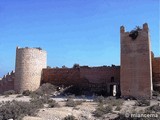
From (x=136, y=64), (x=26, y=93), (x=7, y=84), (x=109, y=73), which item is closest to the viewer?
(x=136, y=64)

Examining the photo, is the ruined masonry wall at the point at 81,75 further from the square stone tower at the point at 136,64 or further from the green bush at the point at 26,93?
the green bush at the point at 26,93

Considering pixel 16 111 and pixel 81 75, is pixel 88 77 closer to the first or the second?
pixel 81 75

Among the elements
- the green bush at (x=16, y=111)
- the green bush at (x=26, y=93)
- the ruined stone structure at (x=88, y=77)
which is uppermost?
the ruined stone structure at (x=88, y=77)

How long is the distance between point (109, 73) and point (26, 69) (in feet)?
32.5

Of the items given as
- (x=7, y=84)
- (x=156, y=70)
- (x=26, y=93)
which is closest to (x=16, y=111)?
(x=26, y=93)

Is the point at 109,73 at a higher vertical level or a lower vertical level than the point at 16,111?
higher

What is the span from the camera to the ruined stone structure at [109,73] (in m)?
24.5

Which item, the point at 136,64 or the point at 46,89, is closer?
the point at 136,64

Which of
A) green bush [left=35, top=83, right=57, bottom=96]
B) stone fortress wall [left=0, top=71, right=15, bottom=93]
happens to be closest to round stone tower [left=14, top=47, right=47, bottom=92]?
green bush [left=35, top=83, right=57, bottom=96]

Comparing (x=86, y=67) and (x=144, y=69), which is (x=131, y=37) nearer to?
(x=144, y=69)

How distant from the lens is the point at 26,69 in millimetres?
30797

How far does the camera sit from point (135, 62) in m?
24.8

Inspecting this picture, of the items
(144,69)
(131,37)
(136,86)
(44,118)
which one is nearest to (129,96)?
(136,86)

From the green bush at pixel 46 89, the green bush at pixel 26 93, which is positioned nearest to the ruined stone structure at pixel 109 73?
the green bush at pixel 26 93
